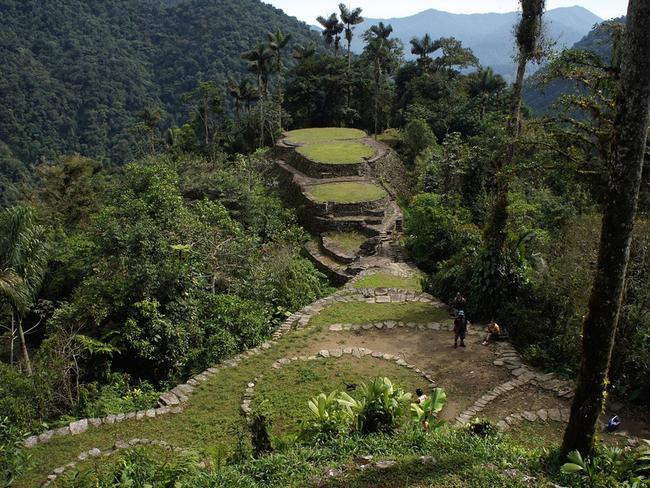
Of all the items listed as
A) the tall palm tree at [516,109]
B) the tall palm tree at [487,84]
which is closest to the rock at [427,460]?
the tall palm tree at [516,109]

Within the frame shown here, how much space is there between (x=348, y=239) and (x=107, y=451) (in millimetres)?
13065

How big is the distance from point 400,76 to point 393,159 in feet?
46.7

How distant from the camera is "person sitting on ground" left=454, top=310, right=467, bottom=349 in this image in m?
10.0

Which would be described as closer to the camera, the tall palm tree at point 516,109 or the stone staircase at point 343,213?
the tall palm tree at point 516,109

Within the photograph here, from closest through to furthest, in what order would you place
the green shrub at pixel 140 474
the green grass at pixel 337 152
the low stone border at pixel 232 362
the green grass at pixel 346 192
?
the green shrub at pixel 140 474
the low stone border at pixel 232 362
the green grass at pixel 346 192
the green grass at pixel 337 152

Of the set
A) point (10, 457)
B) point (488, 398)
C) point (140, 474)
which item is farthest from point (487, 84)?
point (10, 457)

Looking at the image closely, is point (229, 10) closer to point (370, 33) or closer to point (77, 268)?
point (370, 33)

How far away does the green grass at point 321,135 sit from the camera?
1154 inches

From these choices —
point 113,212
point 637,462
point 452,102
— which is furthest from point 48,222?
point 452,102

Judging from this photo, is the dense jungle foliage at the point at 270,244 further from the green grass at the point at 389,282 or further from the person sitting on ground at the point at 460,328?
the person sitting on ground at the point at 460,328

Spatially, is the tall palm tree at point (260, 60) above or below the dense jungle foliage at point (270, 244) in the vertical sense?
above

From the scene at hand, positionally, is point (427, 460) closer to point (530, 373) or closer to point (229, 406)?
point (229, 406)

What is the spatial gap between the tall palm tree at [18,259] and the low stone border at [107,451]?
12.4 feet

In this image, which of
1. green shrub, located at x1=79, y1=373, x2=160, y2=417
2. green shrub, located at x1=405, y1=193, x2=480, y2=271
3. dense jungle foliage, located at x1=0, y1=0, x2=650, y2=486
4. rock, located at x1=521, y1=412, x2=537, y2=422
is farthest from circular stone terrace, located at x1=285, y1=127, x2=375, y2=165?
rock, located at x1=521, y1=412, x2=537, y2=422
